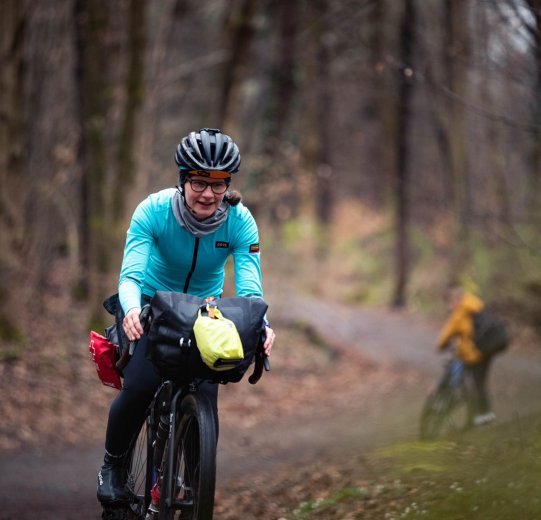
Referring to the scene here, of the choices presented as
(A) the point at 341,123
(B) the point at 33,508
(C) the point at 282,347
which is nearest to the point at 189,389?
(B) the point at 33,508

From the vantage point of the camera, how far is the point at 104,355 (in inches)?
190

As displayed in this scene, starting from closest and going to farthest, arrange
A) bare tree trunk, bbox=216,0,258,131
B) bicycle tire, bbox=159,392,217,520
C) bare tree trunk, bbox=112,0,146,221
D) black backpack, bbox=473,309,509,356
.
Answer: bicycle tire, bbox=159,392,217,520 < black backpack, bbox=473,309,509,356 < bare tree trunk, bbox=112,0,146,221 < bare tree trunk, bbox=216,0,258,131

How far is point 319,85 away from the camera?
29.7 metres

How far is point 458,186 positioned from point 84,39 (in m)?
10.2

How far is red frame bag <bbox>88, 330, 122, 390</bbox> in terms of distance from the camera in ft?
15.8

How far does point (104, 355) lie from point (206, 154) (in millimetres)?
1260

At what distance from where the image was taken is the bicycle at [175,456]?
13.7ft

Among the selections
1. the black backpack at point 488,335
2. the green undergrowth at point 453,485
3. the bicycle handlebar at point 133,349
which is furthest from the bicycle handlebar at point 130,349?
the black backpack at point 488,335

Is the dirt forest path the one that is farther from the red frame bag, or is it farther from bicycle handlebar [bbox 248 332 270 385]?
bicycle handlebar [bbox 248 332 270 385]

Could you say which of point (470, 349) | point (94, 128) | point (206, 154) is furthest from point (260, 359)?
point (94, 128)

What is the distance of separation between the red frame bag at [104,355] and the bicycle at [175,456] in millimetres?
237

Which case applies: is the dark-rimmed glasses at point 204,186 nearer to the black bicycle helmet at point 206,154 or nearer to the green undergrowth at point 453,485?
the black bicycle helmet at point 206,154

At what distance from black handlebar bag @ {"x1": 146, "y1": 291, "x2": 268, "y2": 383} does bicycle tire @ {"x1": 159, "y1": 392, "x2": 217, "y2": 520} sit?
0.76 feet

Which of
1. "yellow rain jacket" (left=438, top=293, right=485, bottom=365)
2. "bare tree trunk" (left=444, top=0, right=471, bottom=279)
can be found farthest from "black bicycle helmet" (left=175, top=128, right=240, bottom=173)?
"bare tree trunk" (left=444, top=0, right=471, bottom=279)
